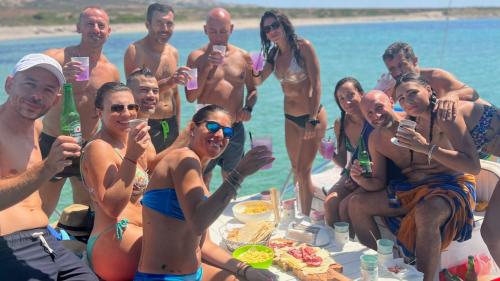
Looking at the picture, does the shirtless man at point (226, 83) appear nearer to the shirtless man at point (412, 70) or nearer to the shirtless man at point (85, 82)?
the shirtless man at point (85, 82)

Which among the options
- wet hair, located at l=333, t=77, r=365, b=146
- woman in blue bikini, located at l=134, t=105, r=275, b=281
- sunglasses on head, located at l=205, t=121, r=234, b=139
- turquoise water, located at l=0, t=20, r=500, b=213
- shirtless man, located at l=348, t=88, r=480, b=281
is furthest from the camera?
turquoise water, located at l=0, t=20, r=500, b=213

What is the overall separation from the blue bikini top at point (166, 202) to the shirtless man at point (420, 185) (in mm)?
1660

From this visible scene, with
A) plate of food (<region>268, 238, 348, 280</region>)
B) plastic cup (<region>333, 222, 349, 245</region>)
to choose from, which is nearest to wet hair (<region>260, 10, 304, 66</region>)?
plastic cup (<region>333, 222, 349, 245</region>)

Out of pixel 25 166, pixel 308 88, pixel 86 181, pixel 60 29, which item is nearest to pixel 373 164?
pixel 308 88

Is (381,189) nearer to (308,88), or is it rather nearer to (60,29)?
(308,88)

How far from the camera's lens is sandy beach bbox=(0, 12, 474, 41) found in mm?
41875

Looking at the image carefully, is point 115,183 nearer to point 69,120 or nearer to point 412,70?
point 69,120

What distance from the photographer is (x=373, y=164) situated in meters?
3.98

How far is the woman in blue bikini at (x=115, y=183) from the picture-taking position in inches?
105

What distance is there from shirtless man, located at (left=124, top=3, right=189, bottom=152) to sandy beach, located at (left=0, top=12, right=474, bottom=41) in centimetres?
4011

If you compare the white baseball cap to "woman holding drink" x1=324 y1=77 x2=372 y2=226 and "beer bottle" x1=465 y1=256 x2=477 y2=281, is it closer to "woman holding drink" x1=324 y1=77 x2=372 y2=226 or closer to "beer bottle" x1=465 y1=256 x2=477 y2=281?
"woman holding drink" x1=324 y1=77 x2=372 y2=226

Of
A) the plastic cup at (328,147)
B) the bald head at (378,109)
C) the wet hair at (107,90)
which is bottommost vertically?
the plastic cup at (328,147)

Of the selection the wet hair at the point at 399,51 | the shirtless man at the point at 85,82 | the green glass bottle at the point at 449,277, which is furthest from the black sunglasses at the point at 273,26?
the green glass bottle at the point at 449,277

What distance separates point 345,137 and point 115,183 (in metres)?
2.64
